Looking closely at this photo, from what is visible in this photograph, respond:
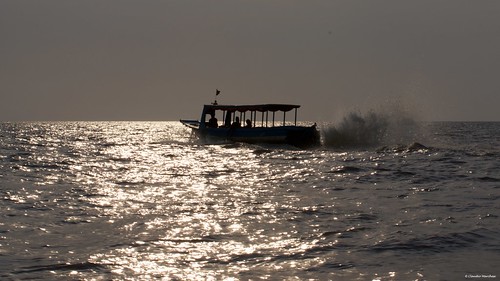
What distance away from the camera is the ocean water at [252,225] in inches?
352

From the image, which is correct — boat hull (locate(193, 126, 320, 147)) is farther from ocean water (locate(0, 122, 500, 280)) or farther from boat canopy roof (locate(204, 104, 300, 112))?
ocean water (locate(0, 122, 500, 280))

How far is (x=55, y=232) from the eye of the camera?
11.5 m

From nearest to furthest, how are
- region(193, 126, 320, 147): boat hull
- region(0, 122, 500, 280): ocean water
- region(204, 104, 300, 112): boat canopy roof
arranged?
1. region(0, 122, 500, 280): ocean water
2. region(193, 126, 320, 147): boat hull
3. region(204, 104, 300, 112): boat canopy roof

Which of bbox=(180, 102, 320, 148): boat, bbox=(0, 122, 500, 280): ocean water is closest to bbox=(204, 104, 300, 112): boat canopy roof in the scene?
bbox=(180, 102, 320, 148): boat

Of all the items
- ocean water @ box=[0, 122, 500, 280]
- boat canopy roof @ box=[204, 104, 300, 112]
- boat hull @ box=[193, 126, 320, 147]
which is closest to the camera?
ocean water @ box=[0, 122, 500, 280]

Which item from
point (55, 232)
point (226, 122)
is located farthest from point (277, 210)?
point (226, 122)

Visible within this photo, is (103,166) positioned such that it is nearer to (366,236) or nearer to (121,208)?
(121,208)

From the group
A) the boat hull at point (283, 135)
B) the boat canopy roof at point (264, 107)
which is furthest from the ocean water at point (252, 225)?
the boat canopy roof at point (264, 107)

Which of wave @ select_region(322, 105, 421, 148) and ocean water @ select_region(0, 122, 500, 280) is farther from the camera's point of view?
wave @ select_region(322, 105, 421, 148)

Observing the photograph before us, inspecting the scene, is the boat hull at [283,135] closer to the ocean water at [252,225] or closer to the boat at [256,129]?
the boat at [256,129]

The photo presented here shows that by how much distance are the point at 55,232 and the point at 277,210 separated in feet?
15.8

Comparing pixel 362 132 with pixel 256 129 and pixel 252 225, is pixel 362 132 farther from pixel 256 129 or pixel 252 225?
pixel 252 225

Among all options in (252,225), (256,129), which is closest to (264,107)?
(256,129)

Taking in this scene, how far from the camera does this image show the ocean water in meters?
8.94
